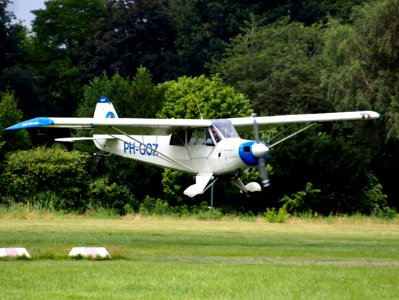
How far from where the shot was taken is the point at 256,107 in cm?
7188

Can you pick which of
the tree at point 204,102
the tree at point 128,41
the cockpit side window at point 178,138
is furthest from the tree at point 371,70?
the tree at point 128,41

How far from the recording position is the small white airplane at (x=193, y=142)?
35.4 m

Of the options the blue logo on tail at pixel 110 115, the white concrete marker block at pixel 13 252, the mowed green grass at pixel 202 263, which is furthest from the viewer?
the blue logo on tail at pixel 110 115

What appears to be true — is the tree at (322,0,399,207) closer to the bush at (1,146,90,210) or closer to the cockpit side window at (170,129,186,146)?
the bush at (1,146,90,210)

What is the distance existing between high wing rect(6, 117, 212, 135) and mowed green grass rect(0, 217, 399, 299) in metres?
3.23

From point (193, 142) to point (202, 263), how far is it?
14.5 m

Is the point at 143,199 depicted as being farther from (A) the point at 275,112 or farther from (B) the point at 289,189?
(A) the point at 275,112

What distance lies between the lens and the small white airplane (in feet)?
116

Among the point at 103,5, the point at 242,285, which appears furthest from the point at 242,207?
the point at 103,5

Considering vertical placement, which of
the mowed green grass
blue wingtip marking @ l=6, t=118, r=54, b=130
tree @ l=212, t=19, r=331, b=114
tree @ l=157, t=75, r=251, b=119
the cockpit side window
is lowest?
the mowed green grass

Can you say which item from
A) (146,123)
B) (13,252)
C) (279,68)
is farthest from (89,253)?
(279,68)

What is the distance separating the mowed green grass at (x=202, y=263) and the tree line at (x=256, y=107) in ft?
42.2

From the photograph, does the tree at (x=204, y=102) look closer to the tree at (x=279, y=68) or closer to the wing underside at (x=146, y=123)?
the tree at (x=279, y=68)

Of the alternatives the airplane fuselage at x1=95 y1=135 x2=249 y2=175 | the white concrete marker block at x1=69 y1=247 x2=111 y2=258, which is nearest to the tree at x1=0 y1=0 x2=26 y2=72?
the airplane fuselage at x1=95 y1=135 x2=249 y2=175
